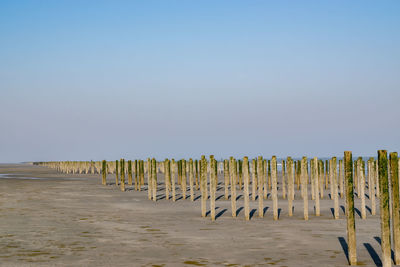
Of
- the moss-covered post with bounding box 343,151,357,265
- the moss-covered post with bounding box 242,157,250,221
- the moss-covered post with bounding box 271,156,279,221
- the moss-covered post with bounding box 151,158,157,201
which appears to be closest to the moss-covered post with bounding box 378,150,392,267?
the moss-covered post with bounding box 343,151,357,265

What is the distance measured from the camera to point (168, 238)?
11.7 meters

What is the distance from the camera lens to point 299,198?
23.6 meters

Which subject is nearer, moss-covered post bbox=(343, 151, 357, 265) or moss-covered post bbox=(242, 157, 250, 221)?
moss-covered post bbox=(343, 151, 357, 265)

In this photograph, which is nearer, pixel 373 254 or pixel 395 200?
pixel 395 200

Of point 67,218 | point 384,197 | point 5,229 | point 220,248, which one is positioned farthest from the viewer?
point 67,218

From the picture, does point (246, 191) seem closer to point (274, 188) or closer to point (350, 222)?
point (274, 188)

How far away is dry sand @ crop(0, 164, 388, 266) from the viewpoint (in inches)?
367

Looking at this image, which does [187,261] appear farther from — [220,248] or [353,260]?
[353,260]

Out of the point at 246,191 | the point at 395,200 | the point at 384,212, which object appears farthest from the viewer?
the point at 246,191

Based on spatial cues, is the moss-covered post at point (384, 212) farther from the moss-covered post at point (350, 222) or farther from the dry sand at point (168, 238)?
the dry sand at point (168, 238)

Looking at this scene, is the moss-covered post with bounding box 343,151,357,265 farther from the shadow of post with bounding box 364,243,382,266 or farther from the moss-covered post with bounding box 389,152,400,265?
the moss-covered post with bounding box 389,152,400,265

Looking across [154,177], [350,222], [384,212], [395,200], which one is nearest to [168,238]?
[350,222]

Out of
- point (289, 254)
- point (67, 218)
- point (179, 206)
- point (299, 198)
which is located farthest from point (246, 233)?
point (299, 198)

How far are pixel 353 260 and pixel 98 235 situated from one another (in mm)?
6365
